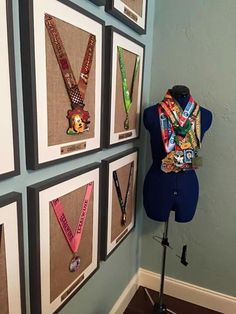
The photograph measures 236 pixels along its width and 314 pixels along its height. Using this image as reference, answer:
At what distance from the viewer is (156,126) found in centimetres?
144

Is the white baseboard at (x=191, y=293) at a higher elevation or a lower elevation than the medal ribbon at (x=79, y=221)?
lower

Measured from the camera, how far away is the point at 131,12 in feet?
4.40

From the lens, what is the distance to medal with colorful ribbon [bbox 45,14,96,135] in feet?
2.78

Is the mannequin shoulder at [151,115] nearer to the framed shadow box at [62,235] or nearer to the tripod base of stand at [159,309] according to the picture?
the framed shadow box at [62,235]

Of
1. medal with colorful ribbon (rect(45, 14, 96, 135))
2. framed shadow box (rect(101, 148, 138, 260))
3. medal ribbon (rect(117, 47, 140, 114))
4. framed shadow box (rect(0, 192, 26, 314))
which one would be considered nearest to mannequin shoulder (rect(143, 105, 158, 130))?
medal ribbon (rect(117, 47, 140, 114))

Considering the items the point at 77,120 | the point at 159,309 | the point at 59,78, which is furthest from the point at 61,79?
the point at 159,309

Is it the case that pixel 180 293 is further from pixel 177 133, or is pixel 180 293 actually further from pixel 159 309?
pixel 177 133

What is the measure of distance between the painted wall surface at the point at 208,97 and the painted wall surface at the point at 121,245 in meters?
0.11

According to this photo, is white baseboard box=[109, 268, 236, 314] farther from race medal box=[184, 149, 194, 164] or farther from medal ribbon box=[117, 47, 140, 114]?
medal ribbon box=[117, 47, 140, 114]

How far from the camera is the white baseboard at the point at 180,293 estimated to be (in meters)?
1.79

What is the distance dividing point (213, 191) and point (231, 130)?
387 millimetres

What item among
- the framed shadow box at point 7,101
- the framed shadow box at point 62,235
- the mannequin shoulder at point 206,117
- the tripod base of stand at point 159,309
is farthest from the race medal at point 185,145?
the tripod base of stand at point 159,309

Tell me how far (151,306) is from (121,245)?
1.71 ft

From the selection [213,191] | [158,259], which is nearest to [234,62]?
[213,191]
